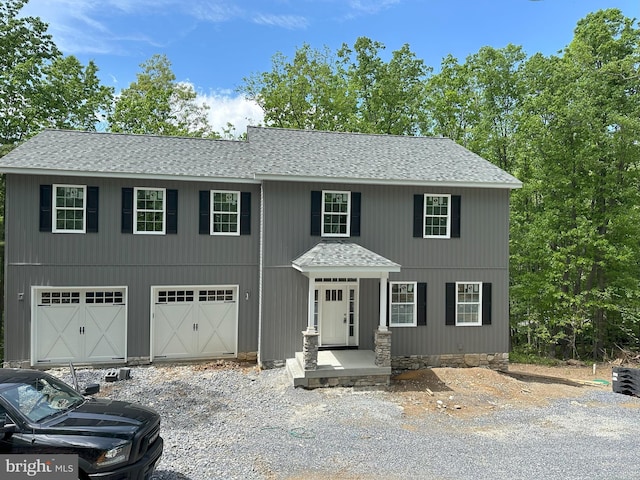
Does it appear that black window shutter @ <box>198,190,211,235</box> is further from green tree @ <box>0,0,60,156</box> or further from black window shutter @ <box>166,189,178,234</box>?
green tree @ <box>0,0,60,156</box>

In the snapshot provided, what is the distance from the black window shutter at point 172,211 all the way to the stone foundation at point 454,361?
805 centimetres

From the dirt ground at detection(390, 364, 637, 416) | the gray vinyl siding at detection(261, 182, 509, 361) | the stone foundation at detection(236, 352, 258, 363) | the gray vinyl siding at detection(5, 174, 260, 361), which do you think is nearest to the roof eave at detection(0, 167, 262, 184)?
the gray vinyl siding at detection(5, 174, 260, 361)

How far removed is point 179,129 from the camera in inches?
1123

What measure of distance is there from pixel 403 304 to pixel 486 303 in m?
2.89

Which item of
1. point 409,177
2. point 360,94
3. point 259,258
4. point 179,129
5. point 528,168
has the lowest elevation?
point 259,258

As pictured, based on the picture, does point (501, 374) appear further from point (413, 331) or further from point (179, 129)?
point (179, 129)

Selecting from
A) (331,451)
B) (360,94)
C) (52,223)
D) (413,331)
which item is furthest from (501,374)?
(360,94)

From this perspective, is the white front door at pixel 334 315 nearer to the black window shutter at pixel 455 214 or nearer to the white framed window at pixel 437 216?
the white framed window at pixel 437 216

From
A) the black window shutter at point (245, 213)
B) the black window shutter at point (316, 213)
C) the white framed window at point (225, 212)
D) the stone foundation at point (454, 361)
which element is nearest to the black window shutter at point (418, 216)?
the black window shutter at point (316, 213)

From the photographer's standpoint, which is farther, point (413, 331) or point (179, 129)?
point (179, 129)

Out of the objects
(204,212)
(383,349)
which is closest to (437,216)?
(383,349)

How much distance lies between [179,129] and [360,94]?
12.4 meters

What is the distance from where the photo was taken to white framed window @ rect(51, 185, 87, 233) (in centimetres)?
1284

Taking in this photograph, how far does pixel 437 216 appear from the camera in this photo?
14453 mm
